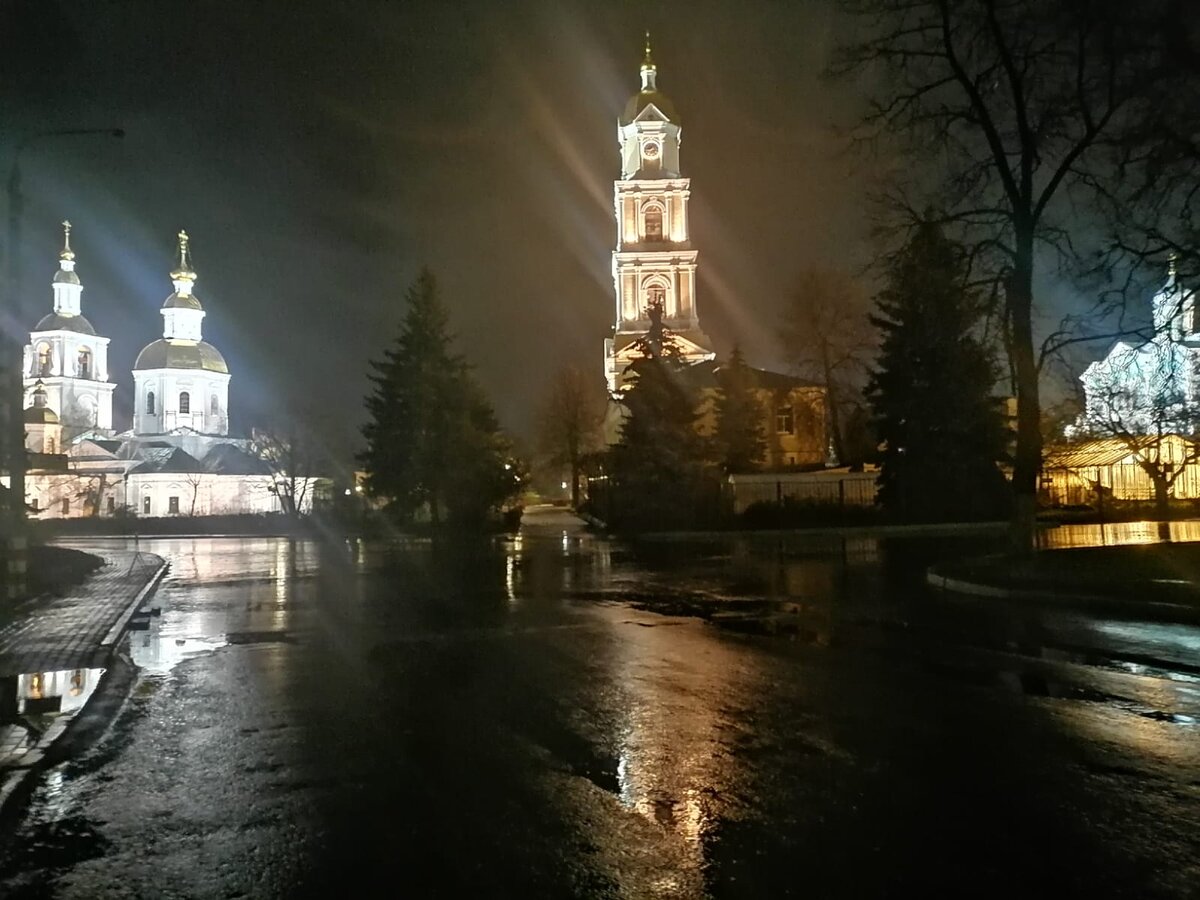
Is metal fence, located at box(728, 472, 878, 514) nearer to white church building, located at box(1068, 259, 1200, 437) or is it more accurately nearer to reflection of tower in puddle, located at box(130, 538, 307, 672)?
white church building, located at box(1068, 259, 1200, 437)

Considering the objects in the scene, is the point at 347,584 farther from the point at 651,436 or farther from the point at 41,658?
the point at 651,436

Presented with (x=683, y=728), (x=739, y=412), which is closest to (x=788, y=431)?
(x=739, y=412)

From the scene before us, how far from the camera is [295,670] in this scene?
40.9 ft

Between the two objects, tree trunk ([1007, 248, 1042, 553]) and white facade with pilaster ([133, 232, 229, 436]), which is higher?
white facade with pilaster ([133, 232, 229, 436])

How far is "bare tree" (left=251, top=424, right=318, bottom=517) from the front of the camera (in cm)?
7631

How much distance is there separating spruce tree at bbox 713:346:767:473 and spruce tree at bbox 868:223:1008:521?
1996cm

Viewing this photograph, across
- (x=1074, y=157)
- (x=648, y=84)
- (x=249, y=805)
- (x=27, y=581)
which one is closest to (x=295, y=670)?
(x=249, y=805)

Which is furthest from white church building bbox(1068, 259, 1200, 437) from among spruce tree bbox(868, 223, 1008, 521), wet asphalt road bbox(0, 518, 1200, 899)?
wet asphalt road bbox(0, 518, 1200, 899)

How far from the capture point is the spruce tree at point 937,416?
39.8m

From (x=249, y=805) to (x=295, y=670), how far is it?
561 cm

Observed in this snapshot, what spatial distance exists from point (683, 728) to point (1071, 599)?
35.5ft

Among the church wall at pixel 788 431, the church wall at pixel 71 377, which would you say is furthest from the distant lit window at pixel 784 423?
the church wall at pixel 71 377

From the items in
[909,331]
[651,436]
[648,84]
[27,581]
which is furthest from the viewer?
[648,84]

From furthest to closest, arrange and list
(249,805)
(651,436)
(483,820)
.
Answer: (651,436)
(249,805)
(483,820)
